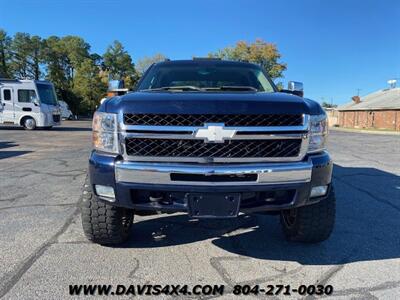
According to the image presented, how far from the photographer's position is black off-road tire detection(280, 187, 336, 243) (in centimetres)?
333

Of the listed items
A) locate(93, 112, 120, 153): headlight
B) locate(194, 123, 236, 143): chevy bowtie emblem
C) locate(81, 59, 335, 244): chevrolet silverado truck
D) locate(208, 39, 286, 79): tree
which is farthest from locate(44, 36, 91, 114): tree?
locate(194, 123, 236, 143): chevy bowtie emblem

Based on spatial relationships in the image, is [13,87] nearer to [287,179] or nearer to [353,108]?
[287,179]

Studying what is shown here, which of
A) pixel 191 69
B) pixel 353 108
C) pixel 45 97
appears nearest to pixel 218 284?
pixel 191 69

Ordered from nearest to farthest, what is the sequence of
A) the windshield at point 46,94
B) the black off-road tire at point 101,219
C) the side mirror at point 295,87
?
1. the black off-road tire at point 101,219
2. the side mirror at point 295,87
3. the windshield at point 46,94

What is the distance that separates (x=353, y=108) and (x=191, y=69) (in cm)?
5220

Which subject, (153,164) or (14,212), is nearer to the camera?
(153,164)

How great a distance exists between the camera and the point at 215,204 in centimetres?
279

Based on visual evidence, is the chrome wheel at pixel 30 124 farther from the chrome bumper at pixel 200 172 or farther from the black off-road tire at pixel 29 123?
the chrome bumper at pixel 200 172

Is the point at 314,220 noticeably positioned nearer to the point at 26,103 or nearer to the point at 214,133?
the point at 214,133

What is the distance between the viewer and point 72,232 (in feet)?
12.8

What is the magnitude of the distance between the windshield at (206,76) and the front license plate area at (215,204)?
6.24 ft

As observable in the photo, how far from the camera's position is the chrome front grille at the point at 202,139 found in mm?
2754

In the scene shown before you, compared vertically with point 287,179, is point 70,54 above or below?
above

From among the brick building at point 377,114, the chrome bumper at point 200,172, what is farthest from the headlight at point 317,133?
the brick building at point 377,114
